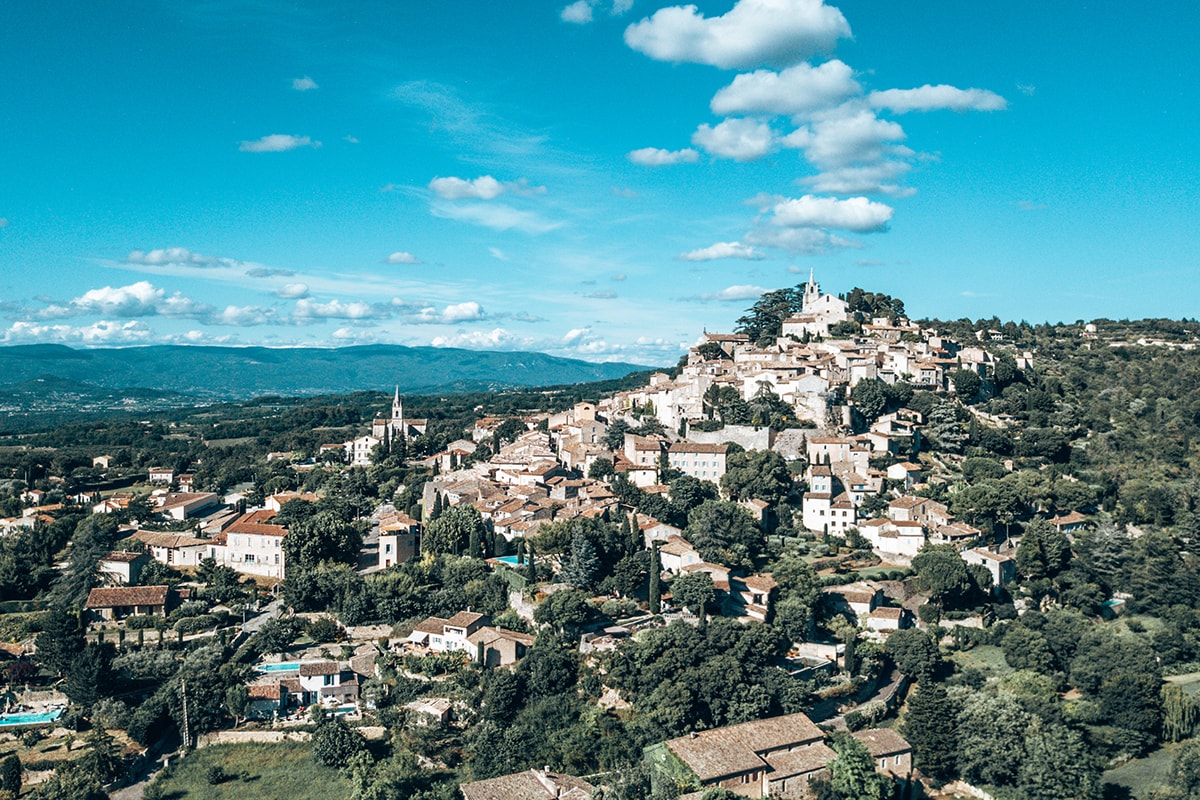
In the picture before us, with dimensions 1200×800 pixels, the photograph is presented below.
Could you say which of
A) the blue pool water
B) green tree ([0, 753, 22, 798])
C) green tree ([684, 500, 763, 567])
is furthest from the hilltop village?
green tree ([0, 753, 22, 798])

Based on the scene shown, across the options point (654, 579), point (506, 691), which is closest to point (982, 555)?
point (654, 579)

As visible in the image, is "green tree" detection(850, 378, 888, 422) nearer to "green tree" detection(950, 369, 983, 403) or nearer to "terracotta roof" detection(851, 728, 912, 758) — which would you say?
"green tree" detection(950, 369, 983, 403)

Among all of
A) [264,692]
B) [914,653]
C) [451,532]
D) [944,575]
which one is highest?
[451,532]

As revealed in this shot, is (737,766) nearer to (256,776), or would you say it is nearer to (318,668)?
(256,776)

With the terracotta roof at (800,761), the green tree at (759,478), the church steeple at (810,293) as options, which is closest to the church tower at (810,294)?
the church steeple at (810,293)

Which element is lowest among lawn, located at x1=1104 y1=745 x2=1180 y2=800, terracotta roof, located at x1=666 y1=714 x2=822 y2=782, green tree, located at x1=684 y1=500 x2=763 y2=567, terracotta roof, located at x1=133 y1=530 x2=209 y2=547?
lawn, located at x1=1104 y1=745 x2=1180 y2=800

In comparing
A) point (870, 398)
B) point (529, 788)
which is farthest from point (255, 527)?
point (870, 398)
